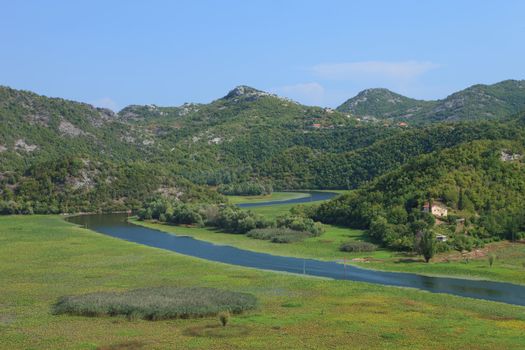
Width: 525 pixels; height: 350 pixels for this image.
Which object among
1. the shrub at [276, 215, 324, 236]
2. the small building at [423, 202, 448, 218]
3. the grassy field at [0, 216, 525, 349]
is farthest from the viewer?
the shrub at [276, 215, 324, 236]

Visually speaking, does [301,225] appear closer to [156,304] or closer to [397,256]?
[397,256]

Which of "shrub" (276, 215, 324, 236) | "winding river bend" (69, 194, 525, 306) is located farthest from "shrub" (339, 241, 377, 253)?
"shrub" (276, 215, 324, 236)

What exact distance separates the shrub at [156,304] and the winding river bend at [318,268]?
22.4 meters

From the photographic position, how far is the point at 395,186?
13600 cm

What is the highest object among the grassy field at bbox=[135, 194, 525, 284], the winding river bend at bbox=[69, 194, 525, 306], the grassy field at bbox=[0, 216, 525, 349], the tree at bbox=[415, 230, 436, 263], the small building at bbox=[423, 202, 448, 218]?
the small building at bbox=[423, 202, 448, 218]

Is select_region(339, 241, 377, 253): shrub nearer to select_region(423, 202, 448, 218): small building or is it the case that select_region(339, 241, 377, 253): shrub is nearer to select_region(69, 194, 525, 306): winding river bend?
select_region(69, 194, 525, 306): winding river bend

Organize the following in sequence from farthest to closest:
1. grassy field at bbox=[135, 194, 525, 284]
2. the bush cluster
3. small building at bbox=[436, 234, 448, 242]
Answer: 1. the bush cluster
2. small building at bbox=[436, 234, 448, 242]
3. grassy field at bbox=[135, 194, 525, 284]

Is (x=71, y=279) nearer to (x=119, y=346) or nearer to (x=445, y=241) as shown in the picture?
(x=119, y=346)

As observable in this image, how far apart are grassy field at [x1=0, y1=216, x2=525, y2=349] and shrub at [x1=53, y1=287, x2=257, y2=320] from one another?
135cm

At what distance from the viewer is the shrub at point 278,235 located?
4607 inches

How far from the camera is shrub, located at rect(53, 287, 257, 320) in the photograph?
61.4 m

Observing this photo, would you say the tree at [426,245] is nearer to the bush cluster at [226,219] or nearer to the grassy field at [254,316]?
the grassy field at [254,316]

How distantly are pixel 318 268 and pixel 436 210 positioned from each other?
115ft

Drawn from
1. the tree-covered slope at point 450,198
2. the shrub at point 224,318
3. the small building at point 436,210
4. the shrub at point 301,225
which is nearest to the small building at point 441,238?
the tree-covered slope at point 450,198
